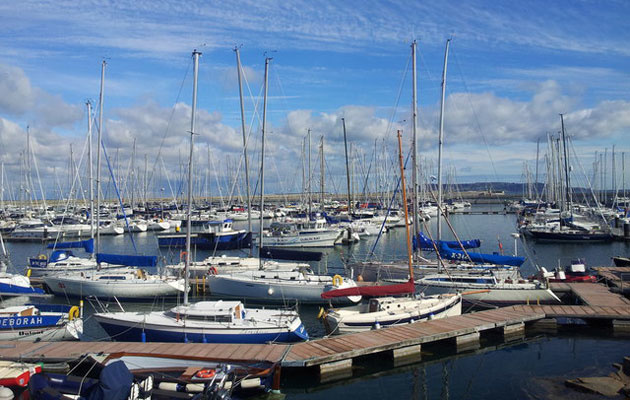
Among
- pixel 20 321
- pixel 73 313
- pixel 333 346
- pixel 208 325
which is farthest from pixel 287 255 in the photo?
pixel 20 321

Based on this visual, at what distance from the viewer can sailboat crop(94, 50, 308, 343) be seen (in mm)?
20047

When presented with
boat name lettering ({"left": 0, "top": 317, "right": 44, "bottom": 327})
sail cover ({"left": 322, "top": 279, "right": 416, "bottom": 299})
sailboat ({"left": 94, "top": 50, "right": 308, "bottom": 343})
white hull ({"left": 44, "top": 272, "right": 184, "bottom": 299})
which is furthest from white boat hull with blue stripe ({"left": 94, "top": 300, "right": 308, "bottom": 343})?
white hull ({"left": 44, "top": 272, "right": 184, "bottom": 299})

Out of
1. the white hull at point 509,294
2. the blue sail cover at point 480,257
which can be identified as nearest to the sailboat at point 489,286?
the white hull at point 509,294

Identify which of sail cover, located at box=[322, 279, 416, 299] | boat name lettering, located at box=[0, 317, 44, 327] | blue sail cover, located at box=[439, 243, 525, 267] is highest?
blue sail cover, located at box=[439, 243, 525, 267]

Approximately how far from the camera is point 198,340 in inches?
794

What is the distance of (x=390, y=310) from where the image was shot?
22844 millimetres

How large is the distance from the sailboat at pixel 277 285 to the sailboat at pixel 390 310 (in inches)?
159

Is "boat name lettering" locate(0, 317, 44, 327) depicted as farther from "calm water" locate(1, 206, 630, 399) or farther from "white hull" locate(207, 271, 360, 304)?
"white hull" locate(207, 271, 360, 304)

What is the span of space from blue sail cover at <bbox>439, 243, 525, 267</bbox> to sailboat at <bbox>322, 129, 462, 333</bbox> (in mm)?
8382

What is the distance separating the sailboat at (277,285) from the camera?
28.3 metres

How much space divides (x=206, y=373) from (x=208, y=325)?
14.8 ft

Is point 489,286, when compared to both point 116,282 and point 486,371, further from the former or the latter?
point 116,282

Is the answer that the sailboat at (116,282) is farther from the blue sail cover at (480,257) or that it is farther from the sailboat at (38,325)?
the blue sail cover at (480,257)

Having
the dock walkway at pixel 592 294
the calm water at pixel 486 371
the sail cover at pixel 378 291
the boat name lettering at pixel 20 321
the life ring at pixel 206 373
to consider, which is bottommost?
the calm water at pixel 486 371
